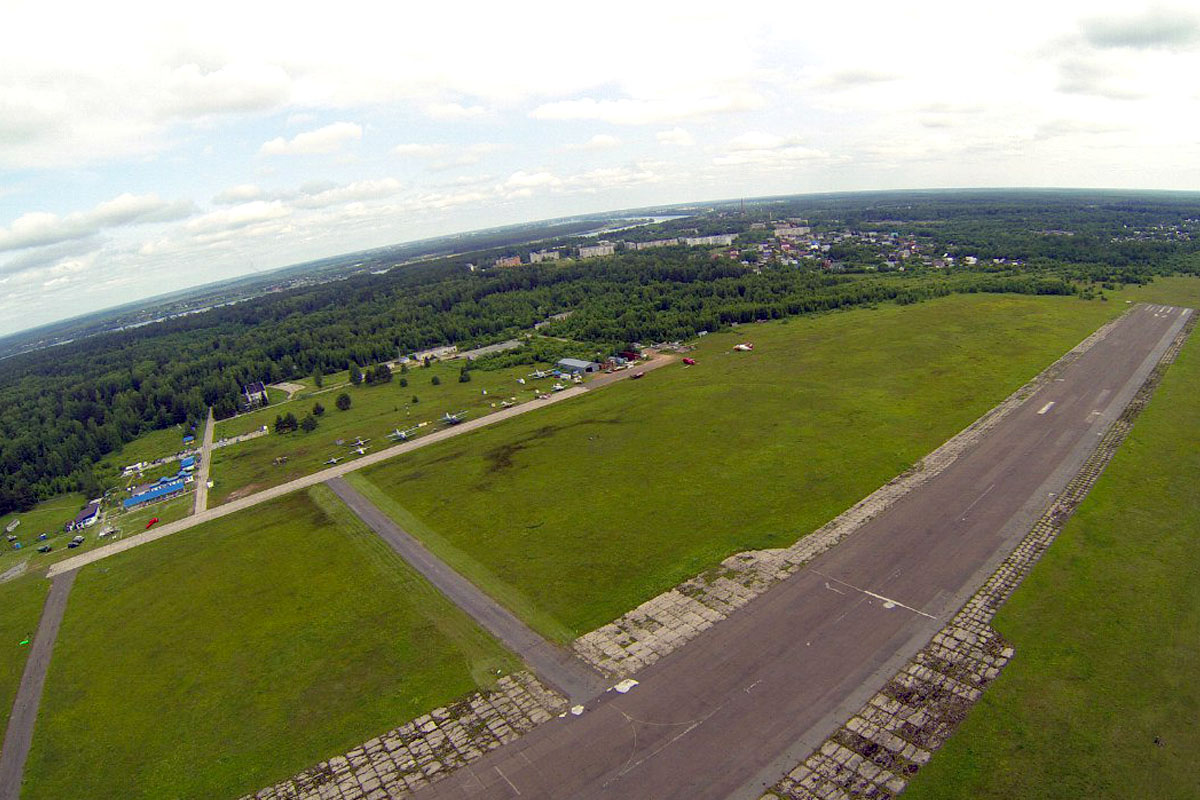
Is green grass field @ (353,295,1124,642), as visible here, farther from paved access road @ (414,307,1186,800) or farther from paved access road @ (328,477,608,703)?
paved access road @ (414,307,1186,800)

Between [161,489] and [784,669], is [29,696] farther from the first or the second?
[784,669]

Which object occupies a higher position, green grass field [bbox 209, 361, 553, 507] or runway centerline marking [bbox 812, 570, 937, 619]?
green grass field [bbox 209, 361, 553, 507]

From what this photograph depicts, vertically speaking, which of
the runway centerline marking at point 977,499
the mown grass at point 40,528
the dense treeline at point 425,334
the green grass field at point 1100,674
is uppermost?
the dense treeline at point 425,334

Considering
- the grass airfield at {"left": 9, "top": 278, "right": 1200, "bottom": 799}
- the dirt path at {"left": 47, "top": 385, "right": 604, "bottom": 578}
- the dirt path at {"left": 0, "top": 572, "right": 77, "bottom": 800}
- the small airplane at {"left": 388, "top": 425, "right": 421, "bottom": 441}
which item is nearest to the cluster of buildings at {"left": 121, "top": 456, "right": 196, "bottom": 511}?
the dirt path at {"left": 47, "top": 385, "right": 604, "bottom": 578}

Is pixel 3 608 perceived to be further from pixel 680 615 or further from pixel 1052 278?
pixel 1052 278

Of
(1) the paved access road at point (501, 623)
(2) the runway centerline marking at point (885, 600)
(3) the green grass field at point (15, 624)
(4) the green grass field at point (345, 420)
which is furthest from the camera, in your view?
(4) the green grass field at point (345, 420)

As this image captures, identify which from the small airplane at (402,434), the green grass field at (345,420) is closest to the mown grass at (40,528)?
the green grass field at (345,420)

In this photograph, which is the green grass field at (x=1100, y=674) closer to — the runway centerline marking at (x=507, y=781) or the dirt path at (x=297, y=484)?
the runway centerline marking at (x=507, y=781)
